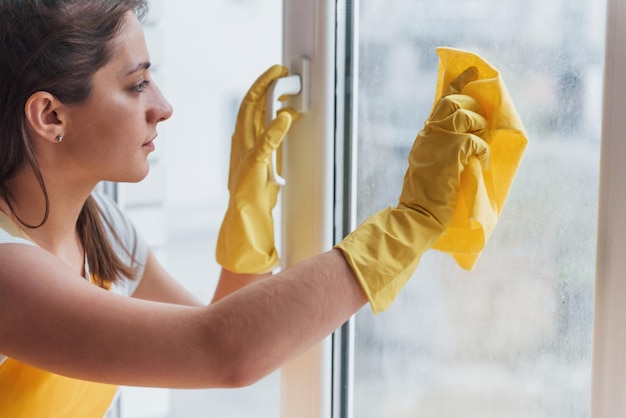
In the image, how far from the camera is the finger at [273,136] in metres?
1.19

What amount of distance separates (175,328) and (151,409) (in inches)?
39.0

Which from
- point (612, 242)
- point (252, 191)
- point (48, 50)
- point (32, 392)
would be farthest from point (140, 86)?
point (612, 242)

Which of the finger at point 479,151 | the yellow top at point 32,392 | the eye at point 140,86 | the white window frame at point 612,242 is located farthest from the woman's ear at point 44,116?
the white window frame at point 612,242

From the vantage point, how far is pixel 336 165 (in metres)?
1.24

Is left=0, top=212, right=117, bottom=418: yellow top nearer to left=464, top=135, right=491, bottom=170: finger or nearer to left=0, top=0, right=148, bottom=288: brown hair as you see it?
left=0, top=0, right=148, bottom=288: brown hair

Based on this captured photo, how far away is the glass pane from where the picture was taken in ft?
3.20

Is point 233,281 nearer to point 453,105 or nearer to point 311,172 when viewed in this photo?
point 311,172

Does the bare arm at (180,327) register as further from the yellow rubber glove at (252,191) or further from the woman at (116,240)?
the yellow rubber glove at (252,191)

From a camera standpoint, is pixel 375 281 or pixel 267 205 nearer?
pixel 375 281

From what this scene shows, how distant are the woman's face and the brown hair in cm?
2

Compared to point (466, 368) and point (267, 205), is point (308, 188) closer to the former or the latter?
point (267, 205)

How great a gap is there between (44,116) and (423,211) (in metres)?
0.53

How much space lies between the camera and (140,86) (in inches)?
45.3

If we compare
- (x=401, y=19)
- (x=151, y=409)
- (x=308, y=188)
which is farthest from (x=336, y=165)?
(x=151, y=409)
